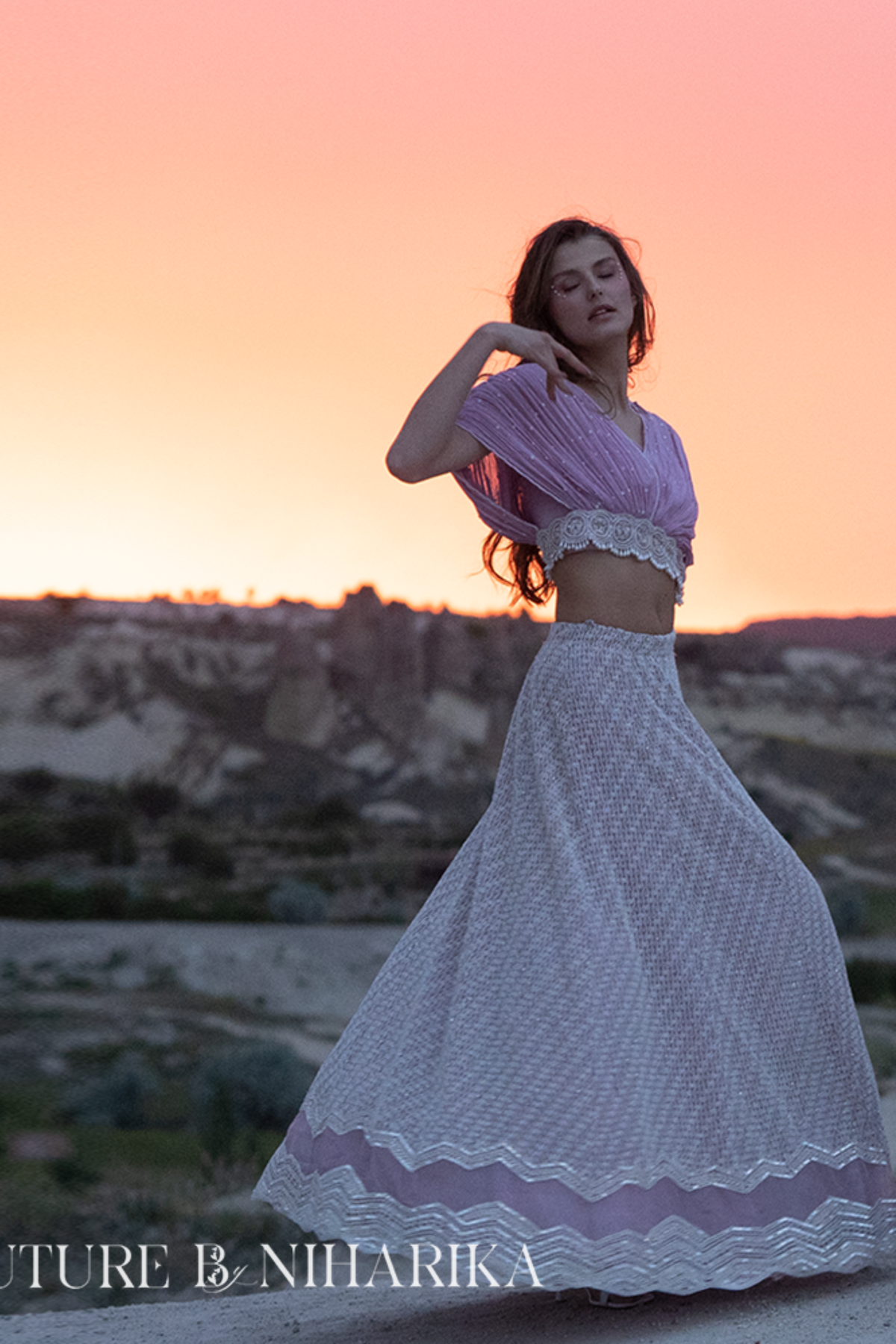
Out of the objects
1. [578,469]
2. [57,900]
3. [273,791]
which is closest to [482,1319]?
[578,469]

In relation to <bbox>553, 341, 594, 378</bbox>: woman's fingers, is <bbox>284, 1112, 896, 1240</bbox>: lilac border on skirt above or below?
below

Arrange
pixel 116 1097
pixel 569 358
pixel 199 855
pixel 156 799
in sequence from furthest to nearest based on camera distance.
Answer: pixel 199 855 < pixel 156 799 < pixel 116 1097 < pixel 569 358

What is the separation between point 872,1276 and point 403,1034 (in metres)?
0.99

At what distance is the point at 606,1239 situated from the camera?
240cm

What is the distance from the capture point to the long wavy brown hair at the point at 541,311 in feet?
9.87

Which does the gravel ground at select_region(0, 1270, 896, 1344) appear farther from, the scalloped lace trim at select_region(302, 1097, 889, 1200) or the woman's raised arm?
the woman's raised arm

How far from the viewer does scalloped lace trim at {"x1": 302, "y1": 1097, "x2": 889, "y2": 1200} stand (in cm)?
244

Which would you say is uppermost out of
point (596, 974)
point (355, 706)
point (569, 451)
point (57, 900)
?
point (569, 451)

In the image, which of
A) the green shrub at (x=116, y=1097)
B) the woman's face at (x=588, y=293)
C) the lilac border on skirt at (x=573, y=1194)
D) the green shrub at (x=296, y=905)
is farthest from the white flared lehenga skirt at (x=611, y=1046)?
the green shrub at (x=296, y=905)

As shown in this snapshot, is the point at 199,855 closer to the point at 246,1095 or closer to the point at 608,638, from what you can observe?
the point at 246,1095

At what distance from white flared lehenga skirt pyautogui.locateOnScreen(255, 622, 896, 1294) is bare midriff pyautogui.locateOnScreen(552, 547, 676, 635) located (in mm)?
38

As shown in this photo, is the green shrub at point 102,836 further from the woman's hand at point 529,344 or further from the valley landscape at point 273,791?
the woman's hand at point 529,344

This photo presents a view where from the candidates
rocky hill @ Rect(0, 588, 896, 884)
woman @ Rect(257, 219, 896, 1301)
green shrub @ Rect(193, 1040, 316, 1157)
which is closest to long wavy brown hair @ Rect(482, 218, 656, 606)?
woman @ Rect(257, 219, 896, 1301)

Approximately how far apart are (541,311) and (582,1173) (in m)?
1.66
